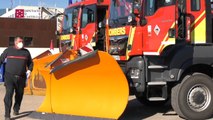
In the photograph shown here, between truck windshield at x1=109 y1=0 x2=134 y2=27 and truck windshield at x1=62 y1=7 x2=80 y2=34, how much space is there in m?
4.91

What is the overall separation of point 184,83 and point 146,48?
1109mm

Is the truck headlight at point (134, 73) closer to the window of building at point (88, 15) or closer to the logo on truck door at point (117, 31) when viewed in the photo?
the logo on truck door at point (117, 31)

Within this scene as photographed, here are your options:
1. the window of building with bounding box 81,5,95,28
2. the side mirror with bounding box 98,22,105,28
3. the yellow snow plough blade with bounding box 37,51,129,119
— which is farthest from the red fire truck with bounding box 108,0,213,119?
the window of building with bounding box 81,5,95,28

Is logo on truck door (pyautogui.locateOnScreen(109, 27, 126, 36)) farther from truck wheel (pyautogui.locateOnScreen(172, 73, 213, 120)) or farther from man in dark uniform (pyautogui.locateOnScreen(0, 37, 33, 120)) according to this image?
man in dark uniform (pyautogui.locateOnScreen(0, 37, 33, 120))

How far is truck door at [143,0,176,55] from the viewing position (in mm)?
8492

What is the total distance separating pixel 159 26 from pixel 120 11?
6.08ft

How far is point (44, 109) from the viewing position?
8930 millimetres

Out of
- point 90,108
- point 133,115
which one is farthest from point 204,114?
point 90,108

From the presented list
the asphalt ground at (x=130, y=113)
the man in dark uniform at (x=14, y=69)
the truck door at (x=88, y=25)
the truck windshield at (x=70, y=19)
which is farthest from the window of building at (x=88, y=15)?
the man in dark uniform at (x=14, y=69)

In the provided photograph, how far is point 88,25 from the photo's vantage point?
14.8 metres

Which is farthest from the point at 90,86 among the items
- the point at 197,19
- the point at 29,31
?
the point at 29,31

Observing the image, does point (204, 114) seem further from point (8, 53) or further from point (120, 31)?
point (8, 53)

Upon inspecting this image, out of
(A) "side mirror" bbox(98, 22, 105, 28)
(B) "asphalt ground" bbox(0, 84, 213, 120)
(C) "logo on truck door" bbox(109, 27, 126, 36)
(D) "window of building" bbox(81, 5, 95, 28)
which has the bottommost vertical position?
(B) "asphalt ground" bbox(0, 84, 213, 120)

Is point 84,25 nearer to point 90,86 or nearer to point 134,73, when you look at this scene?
point 134,73
